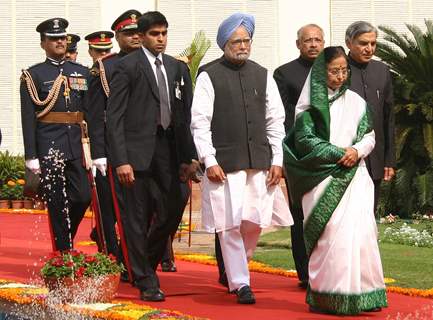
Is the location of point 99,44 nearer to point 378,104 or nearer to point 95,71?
point 95,71

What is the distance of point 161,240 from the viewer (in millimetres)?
9156

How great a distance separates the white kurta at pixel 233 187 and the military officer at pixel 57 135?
1.96 meters

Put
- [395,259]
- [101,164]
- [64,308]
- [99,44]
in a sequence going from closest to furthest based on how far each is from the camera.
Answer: [64,308]
[101,164]
[395,259]
[99,44]

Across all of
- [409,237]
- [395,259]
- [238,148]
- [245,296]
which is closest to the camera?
[245,296]

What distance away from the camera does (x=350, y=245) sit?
317 inches

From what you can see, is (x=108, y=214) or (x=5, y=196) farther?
(x=5, y=196)

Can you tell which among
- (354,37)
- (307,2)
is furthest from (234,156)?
(307,2)

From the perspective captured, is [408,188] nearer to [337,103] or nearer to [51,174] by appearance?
[51,174]

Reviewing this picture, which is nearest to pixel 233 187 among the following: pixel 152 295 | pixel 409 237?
pixel 152 295

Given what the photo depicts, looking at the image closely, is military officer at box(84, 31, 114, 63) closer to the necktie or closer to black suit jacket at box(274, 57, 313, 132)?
black suit jacket at box(274, 57, 313, 132)

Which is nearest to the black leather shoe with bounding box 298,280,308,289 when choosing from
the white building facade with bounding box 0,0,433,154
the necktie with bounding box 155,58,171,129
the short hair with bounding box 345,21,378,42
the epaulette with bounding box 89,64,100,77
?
the necktie with bounding box 155,58,171,129

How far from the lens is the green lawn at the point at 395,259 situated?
10.1 m

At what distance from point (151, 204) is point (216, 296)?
811 millimetres

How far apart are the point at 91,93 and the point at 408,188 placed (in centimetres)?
883
